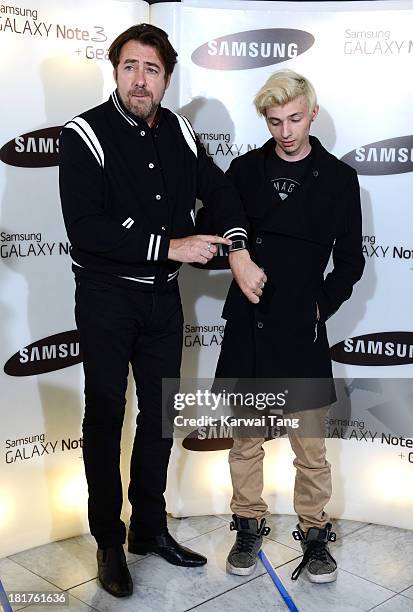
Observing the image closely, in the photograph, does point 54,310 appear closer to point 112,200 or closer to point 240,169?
point 112,200

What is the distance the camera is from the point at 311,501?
256 centimetres

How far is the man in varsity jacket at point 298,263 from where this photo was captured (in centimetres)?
238

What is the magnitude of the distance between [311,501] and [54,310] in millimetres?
1056

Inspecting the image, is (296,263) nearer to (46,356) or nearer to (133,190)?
(133,190)

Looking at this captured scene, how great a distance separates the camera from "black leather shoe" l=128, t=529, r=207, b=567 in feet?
8.66

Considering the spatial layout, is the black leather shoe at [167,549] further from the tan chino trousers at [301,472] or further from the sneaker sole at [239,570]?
the tan chino trousers at [301,472]

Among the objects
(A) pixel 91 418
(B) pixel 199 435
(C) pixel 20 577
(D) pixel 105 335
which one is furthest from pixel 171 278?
(C) pixel 20 577

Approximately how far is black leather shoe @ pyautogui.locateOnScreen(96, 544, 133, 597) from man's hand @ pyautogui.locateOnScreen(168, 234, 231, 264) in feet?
3.10

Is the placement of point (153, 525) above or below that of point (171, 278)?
below

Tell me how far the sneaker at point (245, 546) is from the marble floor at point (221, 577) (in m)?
0.03

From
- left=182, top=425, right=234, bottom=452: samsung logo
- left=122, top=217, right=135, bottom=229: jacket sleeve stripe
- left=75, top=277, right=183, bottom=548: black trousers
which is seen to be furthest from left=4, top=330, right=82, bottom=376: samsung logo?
left=122, top=217, right=135, bottom=229: jacket sleeve stripe

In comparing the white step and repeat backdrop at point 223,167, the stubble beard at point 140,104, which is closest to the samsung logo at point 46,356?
the white step and repeat backdrop at point 223,167

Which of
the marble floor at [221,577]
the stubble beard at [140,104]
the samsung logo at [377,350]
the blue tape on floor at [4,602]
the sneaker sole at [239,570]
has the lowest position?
the marble floor at [221,577]

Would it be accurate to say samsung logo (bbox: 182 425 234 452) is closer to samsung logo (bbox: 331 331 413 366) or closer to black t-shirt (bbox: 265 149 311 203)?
samsung logo (bbox: 331 331 413 366)
